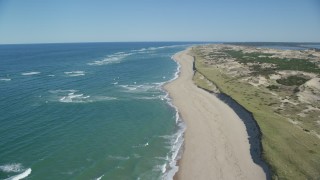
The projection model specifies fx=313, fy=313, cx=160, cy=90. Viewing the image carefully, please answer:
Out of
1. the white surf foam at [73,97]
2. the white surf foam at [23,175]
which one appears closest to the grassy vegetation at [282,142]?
the white surf foam at [23,175]

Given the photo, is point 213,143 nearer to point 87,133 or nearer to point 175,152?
point 175,152

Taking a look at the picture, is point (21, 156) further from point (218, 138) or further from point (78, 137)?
point (218, 138)

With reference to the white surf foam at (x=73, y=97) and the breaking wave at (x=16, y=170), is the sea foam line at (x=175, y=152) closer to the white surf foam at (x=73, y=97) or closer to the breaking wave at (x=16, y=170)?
the breaking wave at (x=16, y=170)

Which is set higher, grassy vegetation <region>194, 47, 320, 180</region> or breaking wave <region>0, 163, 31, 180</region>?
grassy vegetation <region>194, 47, 320, 180</region>

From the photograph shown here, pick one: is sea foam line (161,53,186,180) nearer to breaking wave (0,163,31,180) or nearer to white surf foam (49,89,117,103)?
breaking wave (0,163,31,180)

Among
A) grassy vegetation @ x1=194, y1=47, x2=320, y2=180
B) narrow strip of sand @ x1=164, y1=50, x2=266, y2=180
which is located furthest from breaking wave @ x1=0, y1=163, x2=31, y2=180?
grassy vegetation @ x1=194, y1=47, x2=320, y2=180

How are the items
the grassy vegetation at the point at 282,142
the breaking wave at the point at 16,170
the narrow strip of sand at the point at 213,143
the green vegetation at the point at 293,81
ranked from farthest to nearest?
the green vegetation at the point at 293,81 → the narrow strip of sand at the point at 213,143 → the grassy vegetation at the point at 282,142 → the breaking wave at the point at 16,170

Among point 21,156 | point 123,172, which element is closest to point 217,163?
point 123,172
